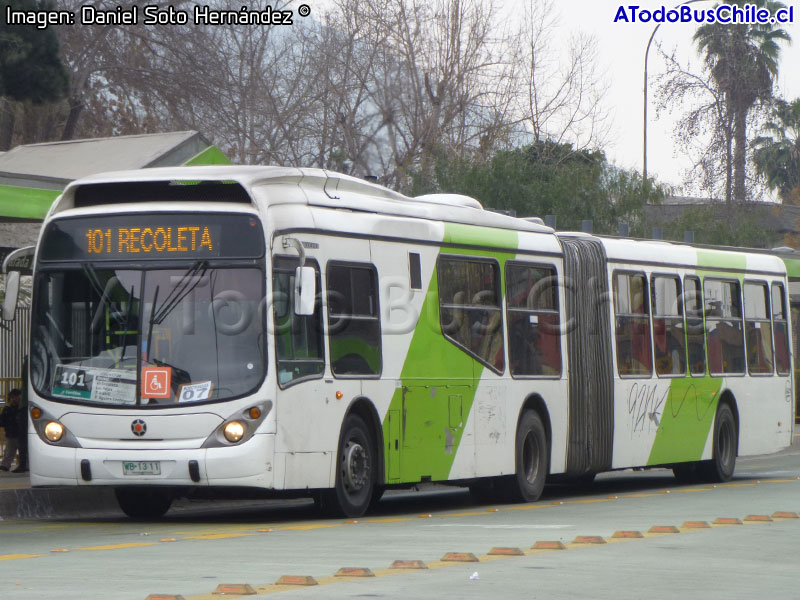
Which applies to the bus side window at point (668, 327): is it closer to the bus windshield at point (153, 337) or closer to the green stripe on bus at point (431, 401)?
the green stripe on bus at point (431, 401)

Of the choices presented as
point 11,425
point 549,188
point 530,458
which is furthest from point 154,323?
point 549,188

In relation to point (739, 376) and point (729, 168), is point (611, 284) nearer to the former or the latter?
point (739, 376)

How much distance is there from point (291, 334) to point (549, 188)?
28252mm

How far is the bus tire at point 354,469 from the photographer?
13742 mm

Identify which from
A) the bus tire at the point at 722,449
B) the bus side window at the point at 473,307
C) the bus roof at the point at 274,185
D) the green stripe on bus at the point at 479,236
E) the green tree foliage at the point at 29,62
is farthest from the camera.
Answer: the green tree foliage at the point at 29,62

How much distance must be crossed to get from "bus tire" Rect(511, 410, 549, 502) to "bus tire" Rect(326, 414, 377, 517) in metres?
2.72

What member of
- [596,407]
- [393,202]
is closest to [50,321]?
[393,202]

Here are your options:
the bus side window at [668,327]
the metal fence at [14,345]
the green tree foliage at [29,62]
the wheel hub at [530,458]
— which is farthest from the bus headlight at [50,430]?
the green tree foliage at [29,62]

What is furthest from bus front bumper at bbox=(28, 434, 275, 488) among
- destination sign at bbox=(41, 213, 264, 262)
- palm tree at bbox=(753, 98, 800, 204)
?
palm tree at bbox=(753, 98, 800, 204)

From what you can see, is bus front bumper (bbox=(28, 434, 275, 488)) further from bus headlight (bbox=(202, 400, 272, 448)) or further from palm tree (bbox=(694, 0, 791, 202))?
palm tree (bbox=(694, 0, 791, 202))

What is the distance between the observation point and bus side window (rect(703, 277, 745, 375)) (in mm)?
20484

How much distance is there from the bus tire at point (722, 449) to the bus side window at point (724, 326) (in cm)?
58

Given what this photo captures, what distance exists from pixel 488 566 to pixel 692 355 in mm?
10985

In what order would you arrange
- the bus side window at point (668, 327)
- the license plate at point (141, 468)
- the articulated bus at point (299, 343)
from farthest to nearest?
1. the bus side window at point (668, 327)
2. the articulated bus at point (299, 343)
3. the license plate at point (141, 468)
